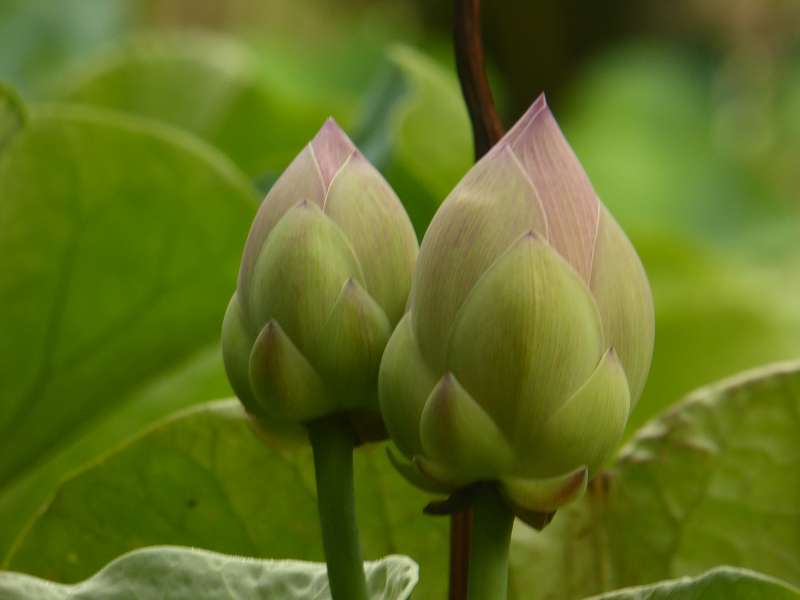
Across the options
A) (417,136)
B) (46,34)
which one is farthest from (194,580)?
(46,34)

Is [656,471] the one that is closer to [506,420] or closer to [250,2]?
[506,420]

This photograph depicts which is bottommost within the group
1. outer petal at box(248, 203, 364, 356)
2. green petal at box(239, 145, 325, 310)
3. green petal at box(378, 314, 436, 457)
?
green petal at box(378, 314, 436, 457)

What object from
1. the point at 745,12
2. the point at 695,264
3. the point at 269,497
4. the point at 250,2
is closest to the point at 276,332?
the point at 269,497

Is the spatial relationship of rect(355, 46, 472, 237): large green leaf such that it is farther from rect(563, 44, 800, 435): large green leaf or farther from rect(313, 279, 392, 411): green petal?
rect(313, 279, 392, 411): green petal

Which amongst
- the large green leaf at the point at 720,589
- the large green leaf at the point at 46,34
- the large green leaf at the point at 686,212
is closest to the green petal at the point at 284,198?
the large green leaf at the point at 720,589

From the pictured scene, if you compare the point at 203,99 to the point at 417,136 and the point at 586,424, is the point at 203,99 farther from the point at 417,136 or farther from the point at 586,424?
the point at 586,424

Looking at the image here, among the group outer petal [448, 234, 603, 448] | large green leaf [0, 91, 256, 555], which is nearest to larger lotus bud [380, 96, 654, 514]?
outer petal [448, 234, 603, 448]
